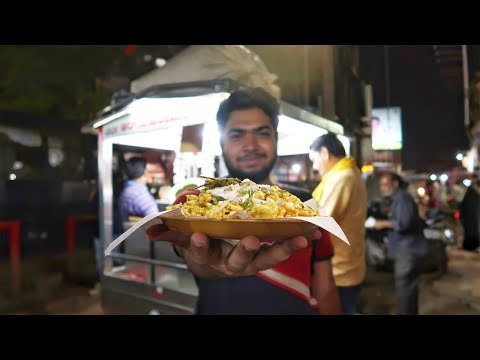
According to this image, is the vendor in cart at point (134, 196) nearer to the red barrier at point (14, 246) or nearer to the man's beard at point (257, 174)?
the man's beard at point (257, 174)

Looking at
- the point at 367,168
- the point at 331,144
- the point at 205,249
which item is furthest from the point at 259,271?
the point at 367,168

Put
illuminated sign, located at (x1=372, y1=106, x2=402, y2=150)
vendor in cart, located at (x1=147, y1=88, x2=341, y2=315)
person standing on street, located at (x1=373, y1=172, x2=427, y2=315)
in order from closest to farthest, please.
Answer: vendor in cart, located at (x1=147, y1=88, x2=341, y2=315) < illuminated sign, located at (x1=372, y1=106, x2=402, y2=150) < person standing on street, located at (x1=373, y1=172, x2=427, y2=315)

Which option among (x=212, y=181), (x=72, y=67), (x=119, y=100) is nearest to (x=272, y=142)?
(x=212, y=181)

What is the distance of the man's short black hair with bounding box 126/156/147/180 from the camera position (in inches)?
114

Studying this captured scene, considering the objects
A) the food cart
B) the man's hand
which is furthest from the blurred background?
the man's hand

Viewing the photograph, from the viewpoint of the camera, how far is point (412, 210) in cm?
337

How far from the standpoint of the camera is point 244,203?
1312mm

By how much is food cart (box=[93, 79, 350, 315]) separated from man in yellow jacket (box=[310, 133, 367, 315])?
147 millimetres

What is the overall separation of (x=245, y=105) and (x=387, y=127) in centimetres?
168

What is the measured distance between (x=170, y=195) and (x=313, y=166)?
2.94 ft

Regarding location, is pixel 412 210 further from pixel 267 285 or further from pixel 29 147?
pixel 29 147

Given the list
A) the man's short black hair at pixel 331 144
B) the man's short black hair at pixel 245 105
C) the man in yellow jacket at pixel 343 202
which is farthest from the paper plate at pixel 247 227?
the man's short black hair at pixel 331 144

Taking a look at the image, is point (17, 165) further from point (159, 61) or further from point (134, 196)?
point (134, 196)

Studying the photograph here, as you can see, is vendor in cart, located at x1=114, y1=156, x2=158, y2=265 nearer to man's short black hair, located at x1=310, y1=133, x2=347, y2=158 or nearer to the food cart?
the food cart
